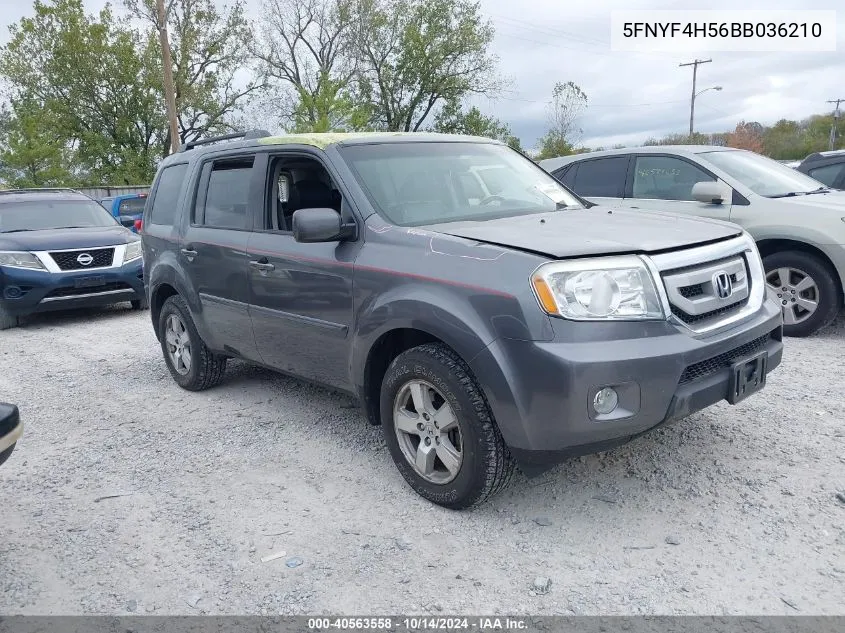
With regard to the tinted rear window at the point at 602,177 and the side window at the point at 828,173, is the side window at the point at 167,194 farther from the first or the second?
the side window at the point at 828,173

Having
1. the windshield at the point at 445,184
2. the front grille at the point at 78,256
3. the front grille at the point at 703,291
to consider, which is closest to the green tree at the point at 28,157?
the front grille at the point at 78,256

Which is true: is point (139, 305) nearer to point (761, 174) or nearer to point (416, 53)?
point (761, 174)

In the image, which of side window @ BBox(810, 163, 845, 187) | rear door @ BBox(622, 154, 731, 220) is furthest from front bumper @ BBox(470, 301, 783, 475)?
side window @ BBox(810, 163, 845, 187)

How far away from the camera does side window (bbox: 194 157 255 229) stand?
14.9ft

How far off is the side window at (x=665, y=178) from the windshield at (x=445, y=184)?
2720 millimetres

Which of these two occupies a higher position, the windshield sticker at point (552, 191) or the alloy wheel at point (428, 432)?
the windshield sticker at point (552, 191)

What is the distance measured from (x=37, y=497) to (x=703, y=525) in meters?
3.34

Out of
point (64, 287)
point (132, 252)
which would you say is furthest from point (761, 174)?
point (64, 287)

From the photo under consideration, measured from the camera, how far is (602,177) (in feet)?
24.4

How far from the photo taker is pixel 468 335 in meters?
3.00

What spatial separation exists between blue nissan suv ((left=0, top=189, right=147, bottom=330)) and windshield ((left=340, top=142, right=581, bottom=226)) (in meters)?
5.15

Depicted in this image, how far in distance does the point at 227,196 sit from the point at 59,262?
4808mm

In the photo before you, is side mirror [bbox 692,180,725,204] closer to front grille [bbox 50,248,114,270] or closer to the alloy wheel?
the alloy wheel

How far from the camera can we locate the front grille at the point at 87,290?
841cm
